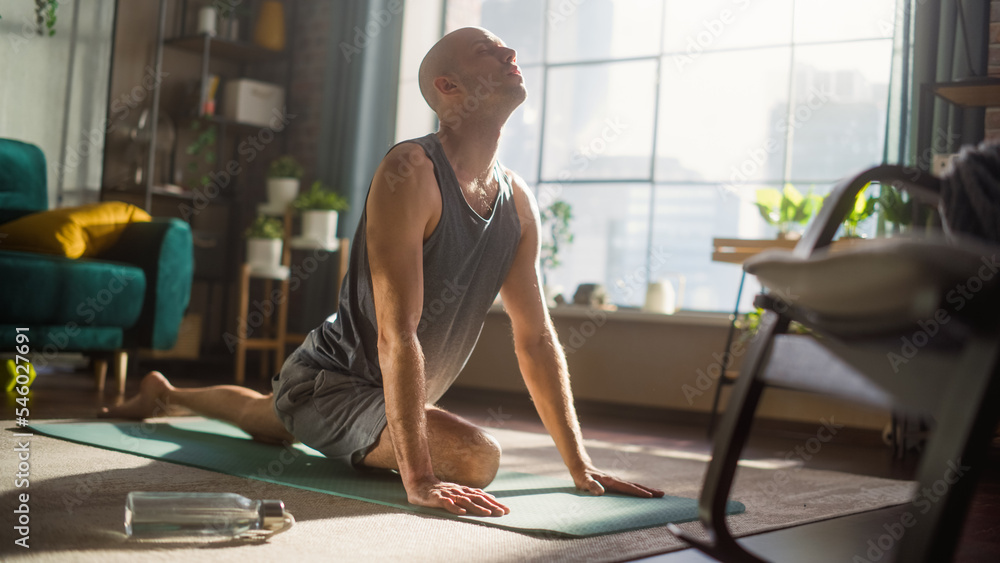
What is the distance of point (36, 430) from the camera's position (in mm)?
2242

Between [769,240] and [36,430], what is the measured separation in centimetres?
261

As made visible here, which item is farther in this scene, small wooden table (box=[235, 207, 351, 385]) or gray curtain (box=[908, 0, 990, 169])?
small wooden table (box=[235, 207, 351, 385])

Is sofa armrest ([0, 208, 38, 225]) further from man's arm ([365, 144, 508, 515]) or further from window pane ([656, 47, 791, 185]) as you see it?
window pane ([656, 47, 791, 185])

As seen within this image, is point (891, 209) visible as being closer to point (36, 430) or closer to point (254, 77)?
point (36, 430)

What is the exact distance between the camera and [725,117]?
14.0ft

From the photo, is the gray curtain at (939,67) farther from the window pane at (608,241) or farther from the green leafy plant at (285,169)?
the green leafy plant at (285,169)

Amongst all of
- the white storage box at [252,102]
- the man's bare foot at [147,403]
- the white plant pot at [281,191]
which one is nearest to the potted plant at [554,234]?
the white plant pot at [281,191]

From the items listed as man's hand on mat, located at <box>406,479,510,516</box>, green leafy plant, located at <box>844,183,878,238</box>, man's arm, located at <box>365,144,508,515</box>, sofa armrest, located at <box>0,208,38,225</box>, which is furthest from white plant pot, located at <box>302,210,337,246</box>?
man's hand on mat, located at <box>406,479,510,516</box>

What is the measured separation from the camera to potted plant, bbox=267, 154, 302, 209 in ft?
16.5

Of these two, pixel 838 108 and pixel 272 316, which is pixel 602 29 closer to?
pixel 838 108

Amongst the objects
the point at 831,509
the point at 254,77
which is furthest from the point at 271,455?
the point at 254,77

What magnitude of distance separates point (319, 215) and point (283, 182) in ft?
1.50

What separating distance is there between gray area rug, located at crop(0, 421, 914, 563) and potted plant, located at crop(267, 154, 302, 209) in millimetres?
2897

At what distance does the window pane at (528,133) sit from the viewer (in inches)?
193
